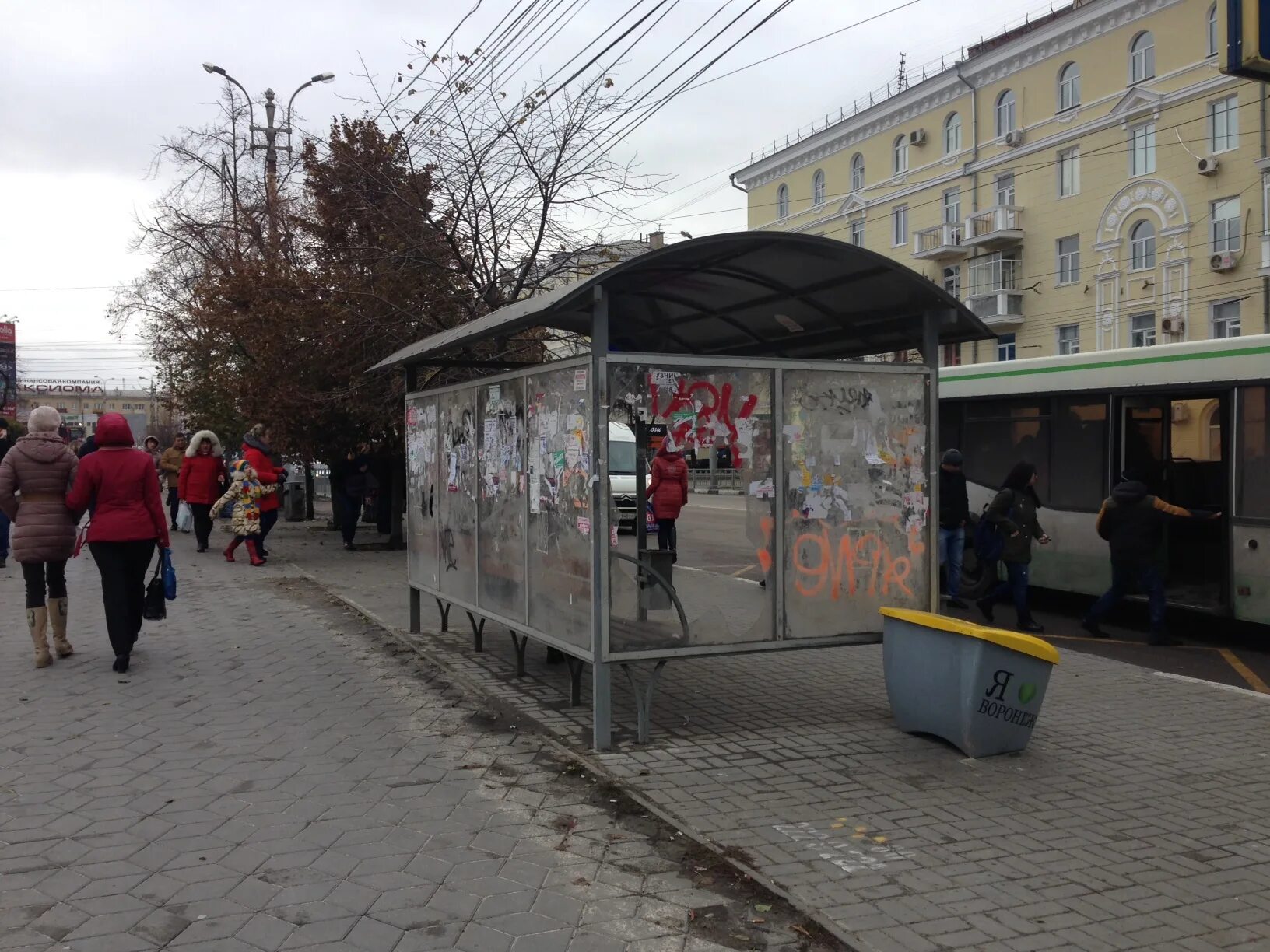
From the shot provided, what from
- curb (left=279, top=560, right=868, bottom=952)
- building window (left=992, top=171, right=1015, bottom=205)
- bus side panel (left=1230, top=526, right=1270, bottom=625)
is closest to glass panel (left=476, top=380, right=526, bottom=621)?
curb (left=279, top=560, right=868, bottom=952)

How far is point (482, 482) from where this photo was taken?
796 cm

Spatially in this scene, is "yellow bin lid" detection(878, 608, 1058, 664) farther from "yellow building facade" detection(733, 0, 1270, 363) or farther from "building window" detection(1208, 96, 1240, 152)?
"building window" detection(1208, 96, 1240, 152)

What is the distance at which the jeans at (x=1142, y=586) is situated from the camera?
32.2ft

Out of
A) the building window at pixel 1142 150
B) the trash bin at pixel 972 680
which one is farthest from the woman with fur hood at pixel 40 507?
the building window at pixel 1142 150

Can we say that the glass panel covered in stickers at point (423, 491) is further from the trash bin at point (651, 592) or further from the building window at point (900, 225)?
the building window at point (900, 225)

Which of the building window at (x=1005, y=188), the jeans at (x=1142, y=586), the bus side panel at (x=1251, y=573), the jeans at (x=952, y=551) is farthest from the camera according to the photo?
the building window at (x=1005, y=188)

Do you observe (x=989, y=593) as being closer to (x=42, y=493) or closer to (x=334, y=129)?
(x=42, y=493)

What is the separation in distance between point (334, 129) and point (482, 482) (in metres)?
12.4

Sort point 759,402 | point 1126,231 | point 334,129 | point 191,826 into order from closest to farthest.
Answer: point 191,826 < point 759,402 < point 334,129 < point 1126,231

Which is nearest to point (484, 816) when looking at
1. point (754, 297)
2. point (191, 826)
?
point (191, 826)

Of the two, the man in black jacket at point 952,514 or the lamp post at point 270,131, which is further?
the lamp post at point 270,131

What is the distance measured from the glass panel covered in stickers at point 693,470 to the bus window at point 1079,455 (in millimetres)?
5922

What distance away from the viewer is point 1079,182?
3391cm

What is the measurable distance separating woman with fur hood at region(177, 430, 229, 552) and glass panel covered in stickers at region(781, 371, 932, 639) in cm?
1237
